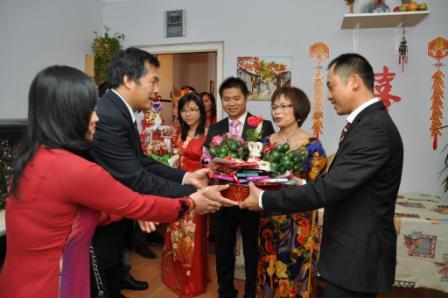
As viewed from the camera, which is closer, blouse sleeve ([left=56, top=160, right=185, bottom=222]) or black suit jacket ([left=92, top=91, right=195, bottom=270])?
blouse sleeve ([left=56, top=160, right=185, bottom=222])

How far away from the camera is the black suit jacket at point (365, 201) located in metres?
1.23

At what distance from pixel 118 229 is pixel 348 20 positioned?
259cm

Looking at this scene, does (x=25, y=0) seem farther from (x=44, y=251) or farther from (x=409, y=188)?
(x=409, y=188)

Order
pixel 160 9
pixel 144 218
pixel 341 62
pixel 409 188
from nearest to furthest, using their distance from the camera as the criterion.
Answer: pixel 144 218, pixel 341 62, pixel 409 188, pixel 160 9

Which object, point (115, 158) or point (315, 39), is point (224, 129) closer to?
point (115, 158)

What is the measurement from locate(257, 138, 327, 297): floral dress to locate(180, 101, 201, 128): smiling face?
42.6 inches

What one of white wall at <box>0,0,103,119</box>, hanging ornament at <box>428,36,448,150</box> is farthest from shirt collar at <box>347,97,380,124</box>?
white wall at <box>0,0,103,119</box>

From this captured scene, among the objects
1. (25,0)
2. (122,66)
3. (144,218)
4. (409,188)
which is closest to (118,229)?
(144,218)

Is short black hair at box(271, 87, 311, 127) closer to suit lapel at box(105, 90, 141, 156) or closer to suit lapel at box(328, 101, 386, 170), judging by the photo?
suit lapel at box(328, 101, 386, 170)

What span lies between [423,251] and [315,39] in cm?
205

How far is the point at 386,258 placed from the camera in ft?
4.14

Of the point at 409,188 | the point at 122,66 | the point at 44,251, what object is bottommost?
the point at 409,188

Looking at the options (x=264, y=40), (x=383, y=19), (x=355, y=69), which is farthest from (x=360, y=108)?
(x=264, y=40)

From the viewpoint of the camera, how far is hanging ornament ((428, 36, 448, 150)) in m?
2.92
